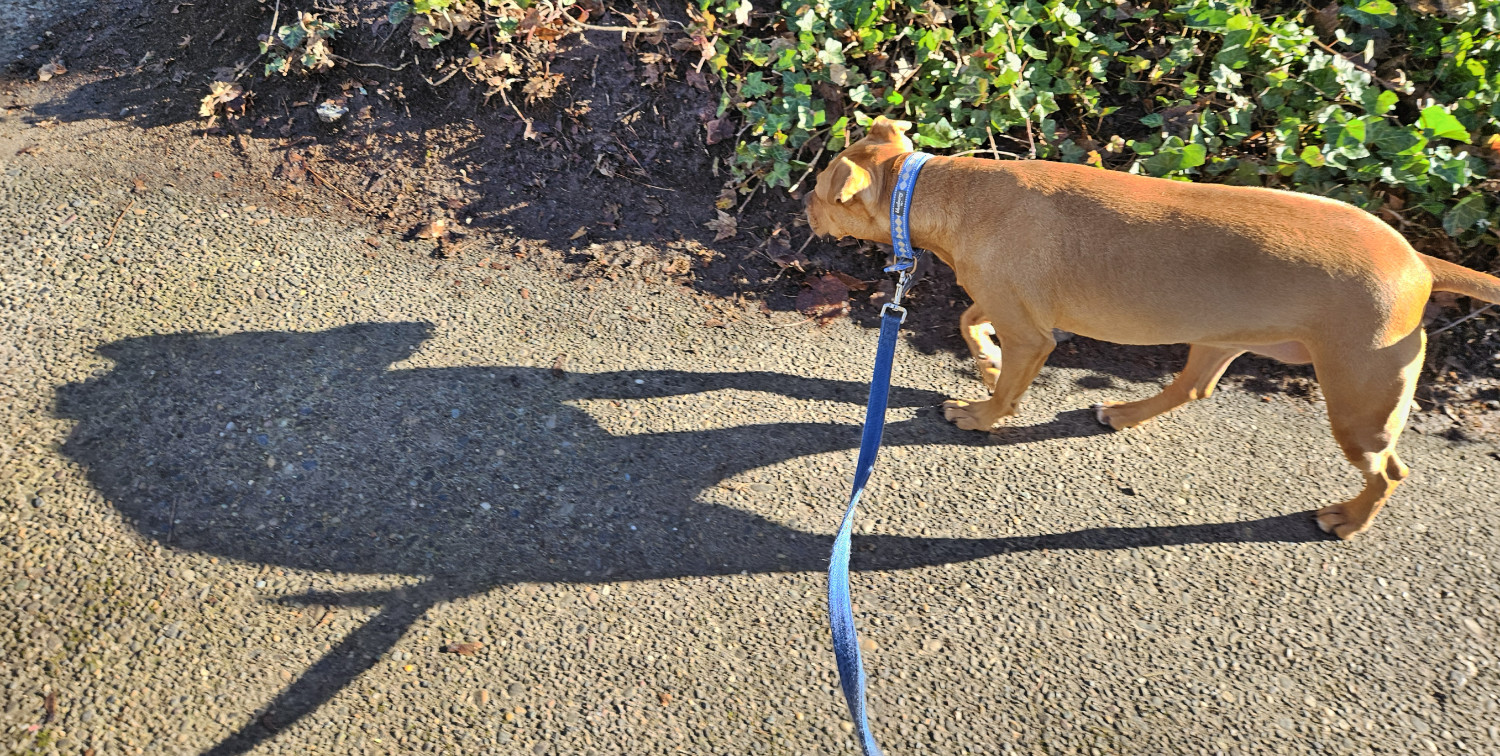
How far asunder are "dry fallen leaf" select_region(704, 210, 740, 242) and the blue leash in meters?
1.47

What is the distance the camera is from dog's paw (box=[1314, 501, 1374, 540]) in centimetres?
345

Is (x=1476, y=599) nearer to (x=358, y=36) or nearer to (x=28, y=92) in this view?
(x=358, y=36)

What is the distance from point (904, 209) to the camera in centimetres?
343

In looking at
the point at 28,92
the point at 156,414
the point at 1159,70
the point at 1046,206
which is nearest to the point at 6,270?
the point at 156,414

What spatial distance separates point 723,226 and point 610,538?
2224 millimetres

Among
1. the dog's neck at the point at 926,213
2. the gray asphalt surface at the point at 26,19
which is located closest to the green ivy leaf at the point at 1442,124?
the dog's neck at the point at 926,213

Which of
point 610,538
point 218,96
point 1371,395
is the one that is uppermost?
point 218,96

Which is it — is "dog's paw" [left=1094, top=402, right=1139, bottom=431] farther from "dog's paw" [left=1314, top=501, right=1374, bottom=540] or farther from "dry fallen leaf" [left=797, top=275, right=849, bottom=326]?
"dry fallen leaf" [left=797, top=275, right=849, bottom=326]

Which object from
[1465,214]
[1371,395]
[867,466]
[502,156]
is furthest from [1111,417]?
[502,156]

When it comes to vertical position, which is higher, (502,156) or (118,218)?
(502,156)

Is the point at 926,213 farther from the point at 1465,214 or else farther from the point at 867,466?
the point at 1465,214

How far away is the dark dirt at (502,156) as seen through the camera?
15.2 feet

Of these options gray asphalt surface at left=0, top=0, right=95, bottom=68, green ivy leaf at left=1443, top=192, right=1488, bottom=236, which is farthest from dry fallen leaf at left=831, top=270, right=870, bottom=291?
gray asphalt surface at left=0, top=0, right=95, bottom=68

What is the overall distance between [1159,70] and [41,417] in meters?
6.00
